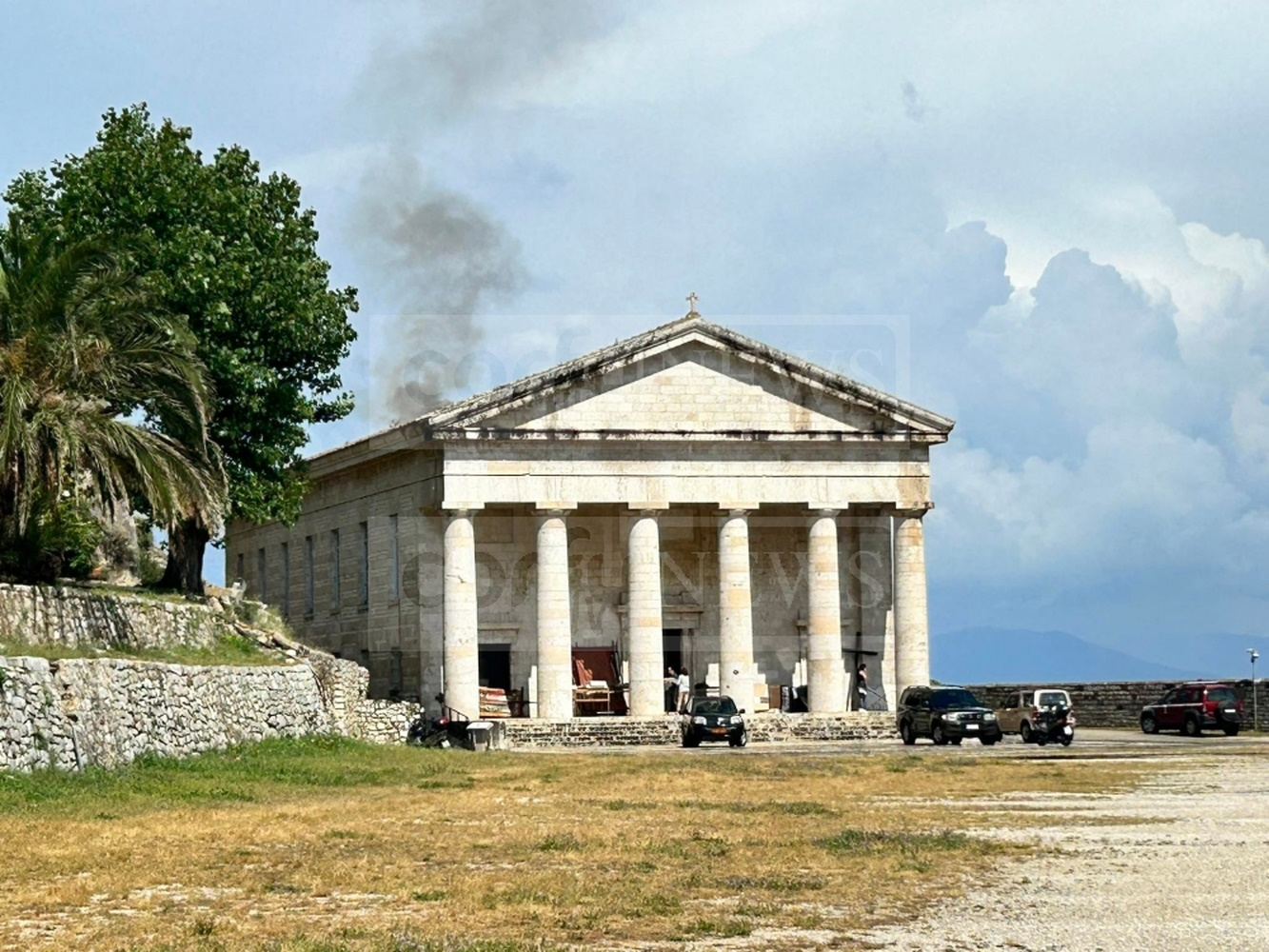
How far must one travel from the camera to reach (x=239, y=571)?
74.4 m

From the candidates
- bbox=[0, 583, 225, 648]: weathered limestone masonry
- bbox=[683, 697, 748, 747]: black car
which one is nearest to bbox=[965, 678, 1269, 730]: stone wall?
bbox=[683, 697, 748, 747]: black car

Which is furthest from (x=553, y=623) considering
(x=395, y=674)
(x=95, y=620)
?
(x=95, y=620)

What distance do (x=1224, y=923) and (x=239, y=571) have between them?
63.3 meters

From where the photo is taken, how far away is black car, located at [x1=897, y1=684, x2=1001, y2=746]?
48.3m

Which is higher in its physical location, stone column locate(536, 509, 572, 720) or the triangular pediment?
the triangular pediment

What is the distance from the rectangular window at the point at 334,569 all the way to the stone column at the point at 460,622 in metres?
10.4

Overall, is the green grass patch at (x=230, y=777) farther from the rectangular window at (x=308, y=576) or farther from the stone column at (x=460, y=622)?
the rectangular window at (x=308, y=576)

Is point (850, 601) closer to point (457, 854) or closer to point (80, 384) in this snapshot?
point (80, 384)

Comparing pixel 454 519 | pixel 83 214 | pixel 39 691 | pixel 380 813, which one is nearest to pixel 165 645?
pixel 39 691

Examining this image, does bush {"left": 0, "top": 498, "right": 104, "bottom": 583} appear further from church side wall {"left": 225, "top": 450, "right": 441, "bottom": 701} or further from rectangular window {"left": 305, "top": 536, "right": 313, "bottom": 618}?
rectangular window {"left": 305, "top": 536, "right": 313, "bottom": 618}

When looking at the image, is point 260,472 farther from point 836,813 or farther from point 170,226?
point 836,813

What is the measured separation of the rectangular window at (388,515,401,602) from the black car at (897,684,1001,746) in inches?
672

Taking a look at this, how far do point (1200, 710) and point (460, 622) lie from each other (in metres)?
20.1

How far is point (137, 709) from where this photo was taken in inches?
1144
